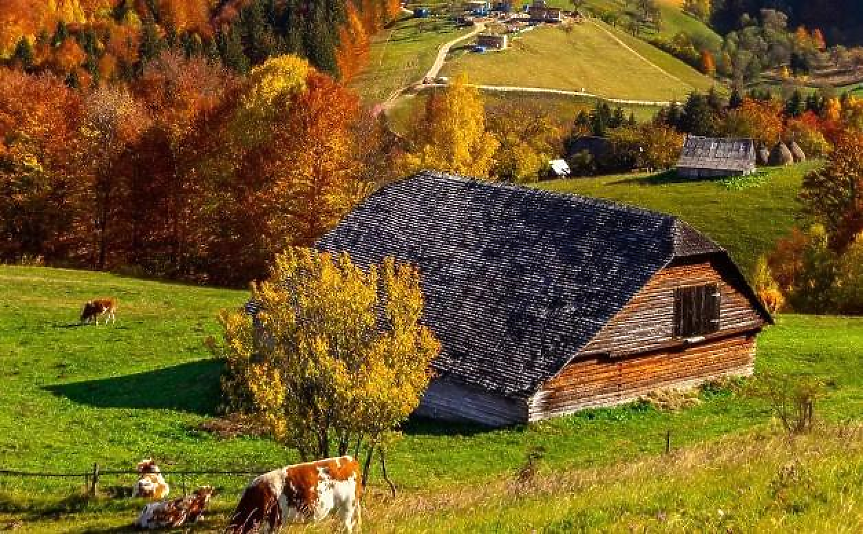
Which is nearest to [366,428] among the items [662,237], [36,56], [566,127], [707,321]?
[662,237]

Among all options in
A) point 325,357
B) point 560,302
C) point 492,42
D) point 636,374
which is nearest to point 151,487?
point 325,357

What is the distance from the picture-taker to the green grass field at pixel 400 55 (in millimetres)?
134000

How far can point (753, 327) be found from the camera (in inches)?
1303

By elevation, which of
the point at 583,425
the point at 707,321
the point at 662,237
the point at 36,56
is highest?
the point at 36,56

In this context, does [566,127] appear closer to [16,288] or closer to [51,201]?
[51,201]

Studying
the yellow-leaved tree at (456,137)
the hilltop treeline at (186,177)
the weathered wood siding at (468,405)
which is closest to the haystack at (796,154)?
the yellow-leaved tree at (456,137)

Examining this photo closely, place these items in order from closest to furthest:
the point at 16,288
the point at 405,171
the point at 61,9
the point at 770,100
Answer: the point at 16,288 < the point at 405,171 < the point at 770,100 < the point at 61,9

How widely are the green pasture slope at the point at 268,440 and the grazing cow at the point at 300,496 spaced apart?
29.5 inches

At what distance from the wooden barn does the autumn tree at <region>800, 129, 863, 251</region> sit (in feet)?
121

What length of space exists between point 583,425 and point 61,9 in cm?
14371

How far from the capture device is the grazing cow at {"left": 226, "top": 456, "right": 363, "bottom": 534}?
16.1 meters

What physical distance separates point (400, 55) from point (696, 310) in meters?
126

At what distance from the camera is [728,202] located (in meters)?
83.0

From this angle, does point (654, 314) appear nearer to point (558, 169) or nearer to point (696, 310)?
point (696, 310)
